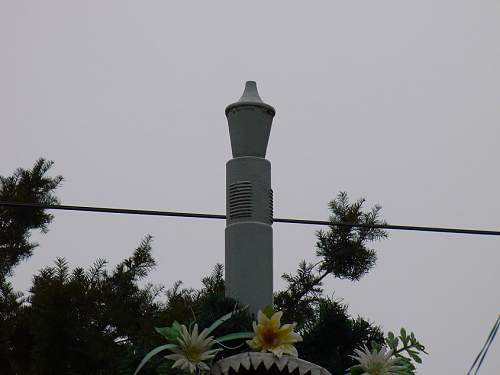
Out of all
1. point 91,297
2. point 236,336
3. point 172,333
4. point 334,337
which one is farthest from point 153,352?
point 91,297

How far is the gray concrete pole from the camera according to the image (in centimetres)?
403

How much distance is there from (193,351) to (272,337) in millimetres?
297

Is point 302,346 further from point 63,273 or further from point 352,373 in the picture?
point 63,273

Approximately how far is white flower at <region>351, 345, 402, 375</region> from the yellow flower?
1.31ft

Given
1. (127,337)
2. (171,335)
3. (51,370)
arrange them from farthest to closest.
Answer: (127,337) → (51,370) → (171,335)

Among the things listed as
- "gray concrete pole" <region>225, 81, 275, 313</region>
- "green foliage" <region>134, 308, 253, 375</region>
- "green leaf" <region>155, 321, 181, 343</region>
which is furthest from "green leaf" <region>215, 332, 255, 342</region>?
"gray concrete pole" <region>225, 81, 275, 313</region>

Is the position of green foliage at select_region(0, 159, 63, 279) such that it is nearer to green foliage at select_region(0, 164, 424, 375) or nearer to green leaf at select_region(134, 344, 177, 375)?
green foliage at select_region(0, 164, 424, 375)


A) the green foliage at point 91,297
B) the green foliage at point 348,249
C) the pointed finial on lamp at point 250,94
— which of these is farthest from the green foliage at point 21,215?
the pointed finial on lamp at point 250,94

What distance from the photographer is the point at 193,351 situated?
3391mm

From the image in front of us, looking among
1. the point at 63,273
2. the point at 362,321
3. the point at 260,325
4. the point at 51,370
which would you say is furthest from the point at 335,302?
the point at 63,273

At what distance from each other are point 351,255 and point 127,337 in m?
2.32

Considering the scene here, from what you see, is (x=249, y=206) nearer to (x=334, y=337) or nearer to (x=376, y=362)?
(x=334, y=337)

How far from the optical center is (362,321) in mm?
3967

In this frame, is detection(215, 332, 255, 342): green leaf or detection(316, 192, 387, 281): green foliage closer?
detection(215, 332, 255, 342): green leaf
